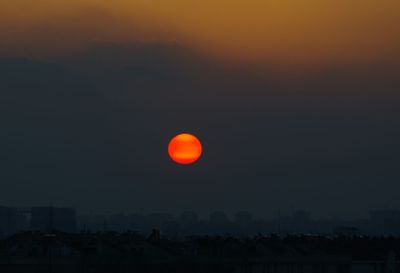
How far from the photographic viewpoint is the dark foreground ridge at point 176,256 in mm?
54875

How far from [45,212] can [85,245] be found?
12789 centimetres

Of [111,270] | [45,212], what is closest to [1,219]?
[45,212]

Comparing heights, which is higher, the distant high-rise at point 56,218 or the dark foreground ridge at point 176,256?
the distant high-rise at point 56,218

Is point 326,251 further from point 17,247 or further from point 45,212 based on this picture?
point 45,212

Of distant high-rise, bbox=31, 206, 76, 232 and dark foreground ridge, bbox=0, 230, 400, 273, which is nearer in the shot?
dark foreground ridge, bbox=0, 230, 400, 273

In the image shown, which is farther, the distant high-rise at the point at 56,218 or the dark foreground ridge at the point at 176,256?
the distant high-rise at the point at 56,218

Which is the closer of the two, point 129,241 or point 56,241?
point 56,241

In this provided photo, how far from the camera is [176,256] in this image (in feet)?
199

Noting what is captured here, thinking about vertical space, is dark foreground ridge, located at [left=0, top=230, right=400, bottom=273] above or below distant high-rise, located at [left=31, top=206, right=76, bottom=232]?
below

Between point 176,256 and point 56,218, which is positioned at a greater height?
point 56,218

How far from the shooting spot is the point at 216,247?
6675 cm

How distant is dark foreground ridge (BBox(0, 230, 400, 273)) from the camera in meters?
54.9

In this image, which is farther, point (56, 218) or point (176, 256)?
point (56, 218)

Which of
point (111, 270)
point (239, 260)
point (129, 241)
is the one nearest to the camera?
point (111, 270)
